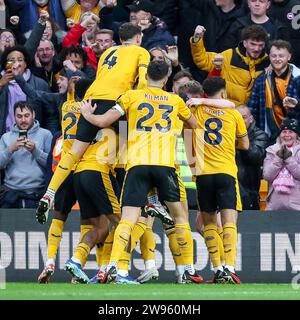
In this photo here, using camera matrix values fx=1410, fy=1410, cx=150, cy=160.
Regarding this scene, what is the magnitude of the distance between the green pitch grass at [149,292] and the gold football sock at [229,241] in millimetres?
513

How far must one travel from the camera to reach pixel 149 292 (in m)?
13.4

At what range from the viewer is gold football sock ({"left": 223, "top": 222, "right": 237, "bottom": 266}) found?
589 inches

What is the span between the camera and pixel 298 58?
18.9 m

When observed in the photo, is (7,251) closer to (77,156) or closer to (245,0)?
(77,156)

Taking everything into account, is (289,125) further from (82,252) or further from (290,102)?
(82,252)

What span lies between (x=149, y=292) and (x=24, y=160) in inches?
177

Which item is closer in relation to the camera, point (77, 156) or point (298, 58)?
point (77, 156)

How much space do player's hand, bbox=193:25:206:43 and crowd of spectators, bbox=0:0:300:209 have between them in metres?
0.02

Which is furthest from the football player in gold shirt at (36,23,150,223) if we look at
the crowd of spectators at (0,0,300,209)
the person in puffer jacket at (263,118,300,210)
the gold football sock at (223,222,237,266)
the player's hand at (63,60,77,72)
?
the player's hand at (63,60,77,72)

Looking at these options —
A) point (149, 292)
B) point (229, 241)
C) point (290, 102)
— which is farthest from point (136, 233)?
point (290, 102)

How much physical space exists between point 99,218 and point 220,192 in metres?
1.38

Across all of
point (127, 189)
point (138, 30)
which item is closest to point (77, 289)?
point (127, 189)
